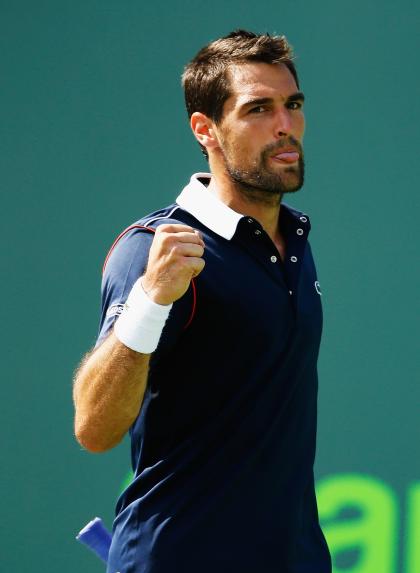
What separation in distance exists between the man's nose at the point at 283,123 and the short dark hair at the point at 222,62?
0.45 ft

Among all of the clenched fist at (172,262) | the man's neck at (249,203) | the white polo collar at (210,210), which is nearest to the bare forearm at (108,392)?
the clenched fist at (172,262)

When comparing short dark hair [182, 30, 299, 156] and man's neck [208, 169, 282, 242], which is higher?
short dark hair [182, 30, 299, 156]

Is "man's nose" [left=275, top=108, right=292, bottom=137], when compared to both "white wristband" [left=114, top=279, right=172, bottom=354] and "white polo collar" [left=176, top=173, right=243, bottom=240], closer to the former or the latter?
"white polo collar" [left=176, top=173, right=243, bottom=240]

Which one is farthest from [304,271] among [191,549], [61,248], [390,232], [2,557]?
[2,557]

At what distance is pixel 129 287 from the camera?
2.11 metres

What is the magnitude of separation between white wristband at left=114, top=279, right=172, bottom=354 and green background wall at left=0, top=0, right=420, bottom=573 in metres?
1.85

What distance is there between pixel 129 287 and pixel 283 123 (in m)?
0.57

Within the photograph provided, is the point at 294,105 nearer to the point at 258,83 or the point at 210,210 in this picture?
the point at 258,83

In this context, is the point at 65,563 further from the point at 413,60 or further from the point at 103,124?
Answer: the point at 413,60

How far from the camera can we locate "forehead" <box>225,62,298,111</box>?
2459mm

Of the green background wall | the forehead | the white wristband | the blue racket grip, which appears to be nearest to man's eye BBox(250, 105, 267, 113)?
the forehead

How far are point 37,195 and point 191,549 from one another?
207 cm

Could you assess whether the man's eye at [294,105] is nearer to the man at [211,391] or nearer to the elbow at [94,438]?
the man at [211,391]

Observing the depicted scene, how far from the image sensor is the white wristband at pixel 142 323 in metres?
1.99
